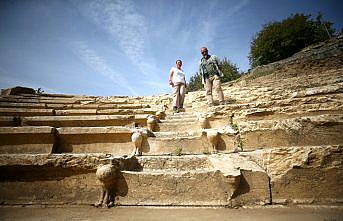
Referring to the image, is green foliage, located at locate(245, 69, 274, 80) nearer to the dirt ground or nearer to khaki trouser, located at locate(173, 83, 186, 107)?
khaki trouser, located at locate(173, 83, 186, 107)

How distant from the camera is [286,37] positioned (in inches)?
697

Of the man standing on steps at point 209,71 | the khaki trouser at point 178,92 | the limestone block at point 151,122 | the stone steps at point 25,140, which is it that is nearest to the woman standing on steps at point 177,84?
the khaki trouser at point 178,92

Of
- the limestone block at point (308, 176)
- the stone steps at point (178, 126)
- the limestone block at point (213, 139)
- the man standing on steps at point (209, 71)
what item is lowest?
the limestone block at point (308, 176)

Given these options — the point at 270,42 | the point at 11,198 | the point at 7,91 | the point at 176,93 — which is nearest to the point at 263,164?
the point at 11,198

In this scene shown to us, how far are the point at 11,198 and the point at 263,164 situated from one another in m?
3.52

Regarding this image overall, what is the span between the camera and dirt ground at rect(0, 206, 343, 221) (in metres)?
1.89

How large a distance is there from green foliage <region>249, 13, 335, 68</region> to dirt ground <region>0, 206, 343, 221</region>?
19.5 m

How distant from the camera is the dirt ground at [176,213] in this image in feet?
6.19

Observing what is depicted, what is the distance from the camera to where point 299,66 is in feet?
29.1

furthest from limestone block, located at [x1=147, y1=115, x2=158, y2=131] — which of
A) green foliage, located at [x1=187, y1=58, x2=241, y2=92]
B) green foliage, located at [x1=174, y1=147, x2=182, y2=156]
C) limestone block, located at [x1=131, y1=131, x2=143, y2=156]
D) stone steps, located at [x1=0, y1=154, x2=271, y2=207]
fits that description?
green foliage, located at [x1=187, y1=58, x2=241, y2=92]

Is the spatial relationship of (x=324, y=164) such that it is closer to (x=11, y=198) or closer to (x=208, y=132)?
(x=208, y=132)

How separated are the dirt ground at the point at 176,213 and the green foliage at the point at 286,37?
Result: 63.9 ft

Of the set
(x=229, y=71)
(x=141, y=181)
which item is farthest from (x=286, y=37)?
(x=141, y=181)

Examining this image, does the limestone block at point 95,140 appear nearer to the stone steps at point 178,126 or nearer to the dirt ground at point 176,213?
the stone steps at point 178,126
